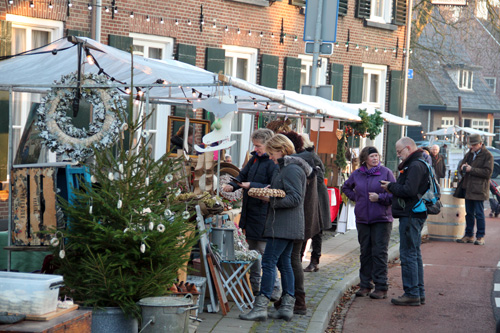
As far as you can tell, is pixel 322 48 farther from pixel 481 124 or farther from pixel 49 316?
pixel 481 124

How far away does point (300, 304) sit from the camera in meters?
8.07

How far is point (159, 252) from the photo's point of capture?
242 inches

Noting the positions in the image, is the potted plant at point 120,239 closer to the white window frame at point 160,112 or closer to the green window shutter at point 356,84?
the white window frame at point 160,112

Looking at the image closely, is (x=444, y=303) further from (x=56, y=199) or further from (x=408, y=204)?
(x=56, y=199)

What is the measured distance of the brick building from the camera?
13.1m

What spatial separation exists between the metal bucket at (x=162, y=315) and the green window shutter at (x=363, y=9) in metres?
16.8

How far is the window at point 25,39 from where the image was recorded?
1273cm

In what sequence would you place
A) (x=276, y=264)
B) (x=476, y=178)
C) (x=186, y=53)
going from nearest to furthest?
(x=276, y=264) < (x=476, y=178) < (x=186, y=53)

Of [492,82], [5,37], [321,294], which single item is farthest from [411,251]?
[492,82]

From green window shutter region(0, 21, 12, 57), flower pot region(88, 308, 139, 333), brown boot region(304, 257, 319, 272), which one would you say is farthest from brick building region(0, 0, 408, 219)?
flower pot region(88, 308, 139, 333)

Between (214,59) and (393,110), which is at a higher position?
(214,59)

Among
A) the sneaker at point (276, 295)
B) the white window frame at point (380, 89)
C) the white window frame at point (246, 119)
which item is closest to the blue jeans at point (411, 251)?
the sneaker at point (276, 295)

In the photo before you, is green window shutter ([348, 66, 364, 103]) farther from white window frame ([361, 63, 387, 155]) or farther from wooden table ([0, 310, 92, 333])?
wooden table ([0, 310, 92, 333])

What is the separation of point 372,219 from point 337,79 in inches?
487
